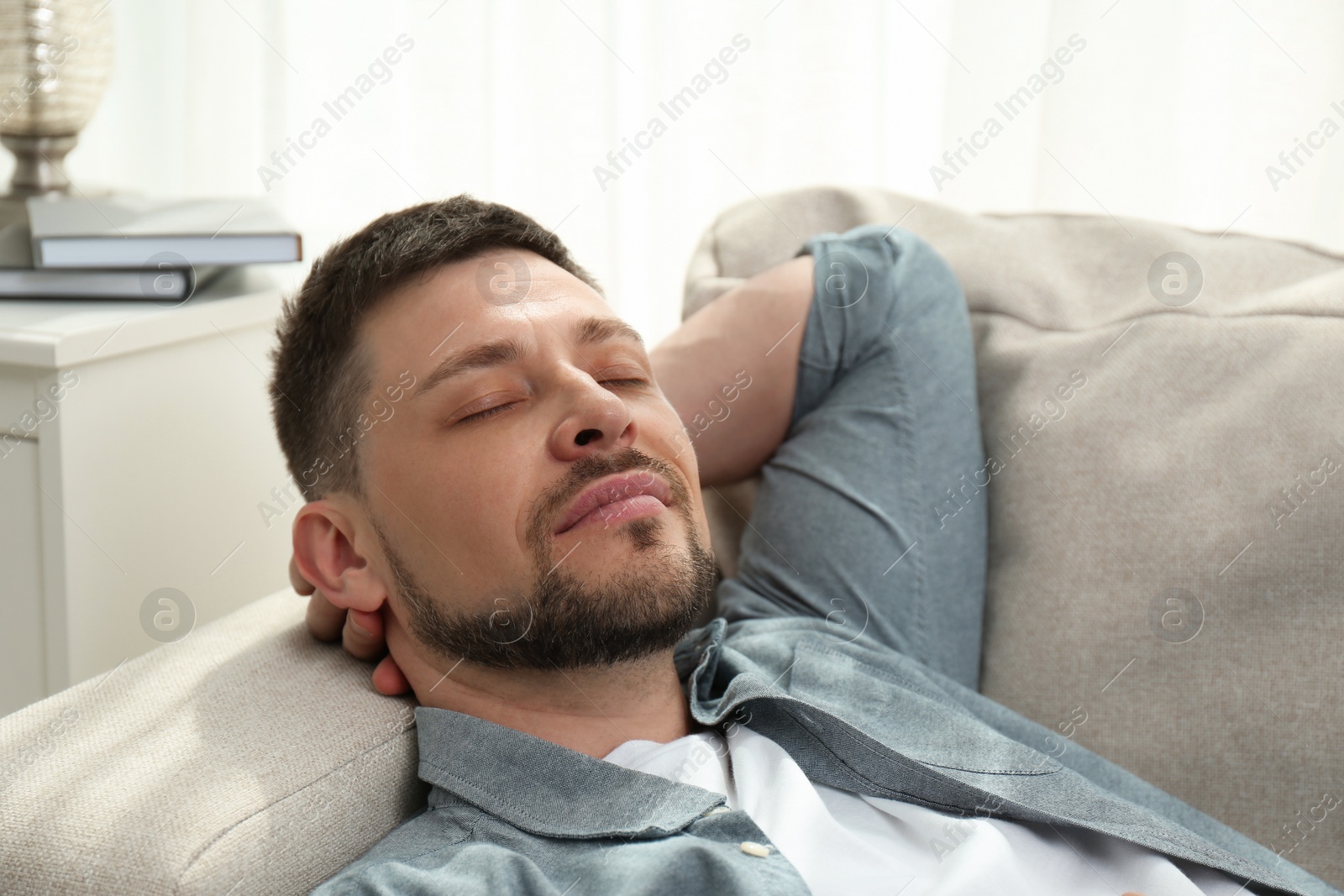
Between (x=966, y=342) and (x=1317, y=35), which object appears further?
(x=1317, y=35)

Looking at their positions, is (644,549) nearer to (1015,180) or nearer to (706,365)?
(706,365)

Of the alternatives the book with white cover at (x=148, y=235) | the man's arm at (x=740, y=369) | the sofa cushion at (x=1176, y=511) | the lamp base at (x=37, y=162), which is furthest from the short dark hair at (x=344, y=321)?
the lamp base at (x=37, y=162)

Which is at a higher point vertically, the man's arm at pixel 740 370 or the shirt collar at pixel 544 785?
the man's arm at pixel 740 370

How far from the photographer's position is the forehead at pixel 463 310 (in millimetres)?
903

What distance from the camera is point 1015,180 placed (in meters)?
1.66

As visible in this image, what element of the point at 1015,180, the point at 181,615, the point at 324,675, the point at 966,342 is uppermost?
the point at 1015,180

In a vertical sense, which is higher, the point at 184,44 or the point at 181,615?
the point at 184,44

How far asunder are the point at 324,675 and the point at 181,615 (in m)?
0.45

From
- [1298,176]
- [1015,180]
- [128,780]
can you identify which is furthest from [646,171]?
[128,780]

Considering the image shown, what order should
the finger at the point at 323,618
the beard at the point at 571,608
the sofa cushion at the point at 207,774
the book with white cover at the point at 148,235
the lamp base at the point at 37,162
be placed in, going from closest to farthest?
the sofa cushion at the point at 207,774 < the beard at the point at 571,608 < the finger at the point at 323,618 < the book with white cover at the point at 148,235 < the lamp base at the point at 37,162

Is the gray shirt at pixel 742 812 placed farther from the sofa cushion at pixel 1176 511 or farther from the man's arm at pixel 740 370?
the man's arm at pixel 740 370

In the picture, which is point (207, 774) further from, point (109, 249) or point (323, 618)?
point (109, 249)

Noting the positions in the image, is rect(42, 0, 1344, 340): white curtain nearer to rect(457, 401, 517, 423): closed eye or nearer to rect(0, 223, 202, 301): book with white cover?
rect(0, 223, 202, 301): book with white cover

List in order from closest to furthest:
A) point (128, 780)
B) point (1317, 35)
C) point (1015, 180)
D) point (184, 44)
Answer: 1. point (128, 780)
2. point (1317, 35)
3. point (1015, 180)
4. point (184, 44)
